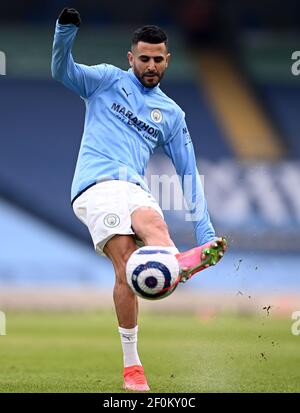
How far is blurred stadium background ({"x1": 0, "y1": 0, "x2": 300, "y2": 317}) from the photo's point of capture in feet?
A: 72.0

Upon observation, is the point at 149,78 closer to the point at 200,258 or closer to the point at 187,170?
the point at 187,170

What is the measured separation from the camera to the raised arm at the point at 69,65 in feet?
24.0

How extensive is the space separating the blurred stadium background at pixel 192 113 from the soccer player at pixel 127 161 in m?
13.6

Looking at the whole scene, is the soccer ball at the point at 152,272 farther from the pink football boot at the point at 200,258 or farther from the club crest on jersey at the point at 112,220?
the club crest on jersey at the point at 112,220

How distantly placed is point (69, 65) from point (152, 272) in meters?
1.62

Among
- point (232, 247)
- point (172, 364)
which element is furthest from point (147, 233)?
point (232, 247)

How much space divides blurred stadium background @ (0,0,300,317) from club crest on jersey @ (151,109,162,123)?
13702 mm
